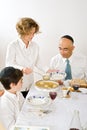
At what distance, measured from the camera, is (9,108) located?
236cm

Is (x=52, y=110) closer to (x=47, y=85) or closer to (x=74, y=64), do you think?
(x=47, y=85)

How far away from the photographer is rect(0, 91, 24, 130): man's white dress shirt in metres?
2.27

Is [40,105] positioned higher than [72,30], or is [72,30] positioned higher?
[72,30]

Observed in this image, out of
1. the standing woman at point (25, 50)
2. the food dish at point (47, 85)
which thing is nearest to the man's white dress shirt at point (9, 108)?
the food dish at point (47, 85)

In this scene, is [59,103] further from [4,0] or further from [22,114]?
[4,0]

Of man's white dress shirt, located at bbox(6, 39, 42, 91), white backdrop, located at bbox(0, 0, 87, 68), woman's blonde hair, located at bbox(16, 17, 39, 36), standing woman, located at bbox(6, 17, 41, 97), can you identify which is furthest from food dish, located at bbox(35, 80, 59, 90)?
white backdrop, located at bbox(0, 0, 87, 68)

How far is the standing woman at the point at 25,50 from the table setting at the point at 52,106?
1.07 feet

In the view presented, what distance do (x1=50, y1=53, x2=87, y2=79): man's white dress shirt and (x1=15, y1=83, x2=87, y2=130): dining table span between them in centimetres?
78

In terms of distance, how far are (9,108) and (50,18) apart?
2.16m

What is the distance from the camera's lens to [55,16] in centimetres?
420

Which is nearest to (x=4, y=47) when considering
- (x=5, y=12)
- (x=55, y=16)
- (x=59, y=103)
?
(x=5, y=12)

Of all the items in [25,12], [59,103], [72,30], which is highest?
[25,12]

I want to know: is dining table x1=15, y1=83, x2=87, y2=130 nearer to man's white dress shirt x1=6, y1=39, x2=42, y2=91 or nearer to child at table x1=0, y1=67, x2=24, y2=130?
child at table x1=0, y1=67, x2=24, y2=130

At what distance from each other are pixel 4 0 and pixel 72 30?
1102 mm
